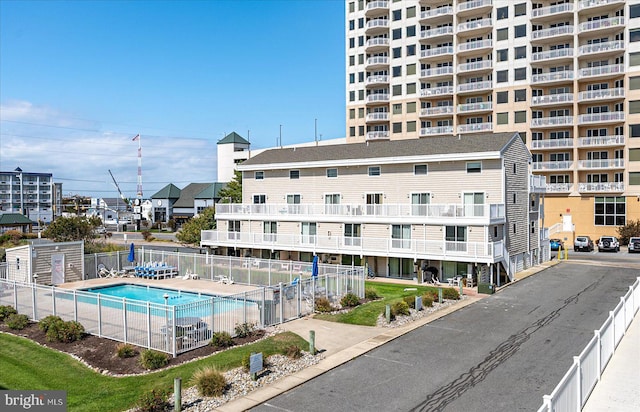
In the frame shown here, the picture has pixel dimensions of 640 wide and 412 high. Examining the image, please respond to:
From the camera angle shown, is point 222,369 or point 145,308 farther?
point 145,308

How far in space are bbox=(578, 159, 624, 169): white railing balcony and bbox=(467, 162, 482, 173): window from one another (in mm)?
32120

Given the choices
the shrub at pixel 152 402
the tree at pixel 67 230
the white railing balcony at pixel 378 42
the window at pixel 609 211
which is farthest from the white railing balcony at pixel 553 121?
the shrub at pixel 152 402

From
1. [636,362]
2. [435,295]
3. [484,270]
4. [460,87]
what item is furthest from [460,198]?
[460,87]

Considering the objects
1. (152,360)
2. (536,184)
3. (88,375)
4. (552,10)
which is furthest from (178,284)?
(552,10)

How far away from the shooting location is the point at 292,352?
17781 mm

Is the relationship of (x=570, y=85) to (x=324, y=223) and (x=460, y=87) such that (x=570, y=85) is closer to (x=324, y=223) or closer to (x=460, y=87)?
(x=460, y=87)

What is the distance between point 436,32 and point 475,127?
588 inches

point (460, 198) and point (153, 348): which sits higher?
point (460, 198)

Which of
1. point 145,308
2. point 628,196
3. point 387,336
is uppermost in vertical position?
point 628,196

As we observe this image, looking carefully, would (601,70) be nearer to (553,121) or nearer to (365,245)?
(553,121)

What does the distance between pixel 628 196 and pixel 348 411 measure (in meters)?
57.1

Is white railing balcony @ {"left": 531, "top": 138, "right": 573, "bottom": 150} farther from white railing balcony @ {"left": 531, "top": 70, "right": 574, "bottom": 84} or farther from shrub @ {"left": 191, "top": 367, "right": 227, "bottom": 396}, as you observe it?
shrub @ {"left": 191, "top": 367, "right": 227, "bottom": 396}

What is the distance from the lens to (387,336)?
68.5ft

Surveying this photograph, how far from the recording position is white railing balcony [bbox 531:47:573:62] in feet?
201
